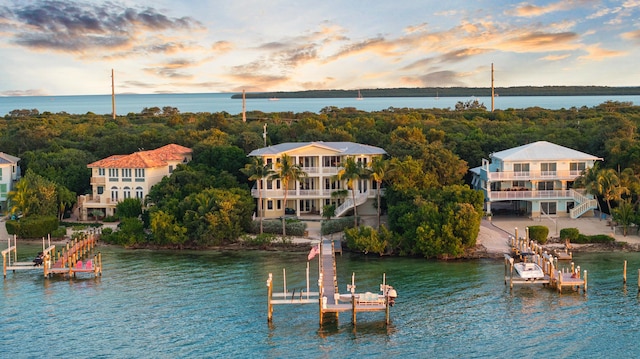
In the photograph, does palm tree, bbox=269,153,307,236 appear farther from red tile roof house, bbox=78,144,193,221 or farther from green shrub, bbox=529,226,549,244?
green shrub, bbox=529,226,549,244

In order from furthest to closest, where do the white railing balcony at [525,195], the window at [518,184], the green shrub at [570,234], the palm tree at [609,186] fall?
the window at [518,184] → the white railing balcony at [525,195] → the palm tree at [609,186] → the green shrub at [570,234]

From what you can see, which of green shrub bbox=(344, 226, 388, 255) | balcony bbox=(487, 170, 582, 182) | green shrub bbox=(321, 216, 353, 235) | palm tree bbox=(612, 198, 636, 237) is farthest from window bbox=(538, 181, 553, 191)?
green shrub bbox=(321, 216, 353, 235)

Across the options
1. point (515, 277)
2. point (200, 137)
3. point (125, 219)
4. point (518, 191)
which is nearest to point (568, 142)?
point (518, 191)

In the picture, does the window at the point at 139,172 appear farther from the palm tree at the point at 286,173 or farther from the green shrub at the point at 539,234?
the green shrub at the point at 539,234

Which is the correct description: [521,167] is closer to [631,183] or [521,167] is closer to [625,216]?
[631,183]

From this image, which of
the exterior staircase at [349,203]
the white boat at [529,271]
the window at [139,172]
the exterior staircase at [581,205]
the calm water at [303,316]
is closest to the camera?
the calm water at [303,316]

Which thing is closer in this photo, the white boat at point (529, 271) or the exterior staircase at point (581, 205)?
the white boat at point (529, 271)

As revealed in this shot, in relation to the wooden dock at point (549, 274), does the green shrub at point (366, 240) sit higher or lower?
higher

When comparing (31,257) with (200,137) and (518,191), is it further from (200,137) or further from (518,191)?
(518,191)

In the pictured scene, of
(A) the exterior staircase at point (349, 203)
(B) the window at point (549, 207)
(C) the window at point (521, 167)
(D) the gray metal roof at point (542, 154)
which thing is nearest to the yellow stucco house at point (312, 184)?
(A) the exterior staircase at point (349, 203)
